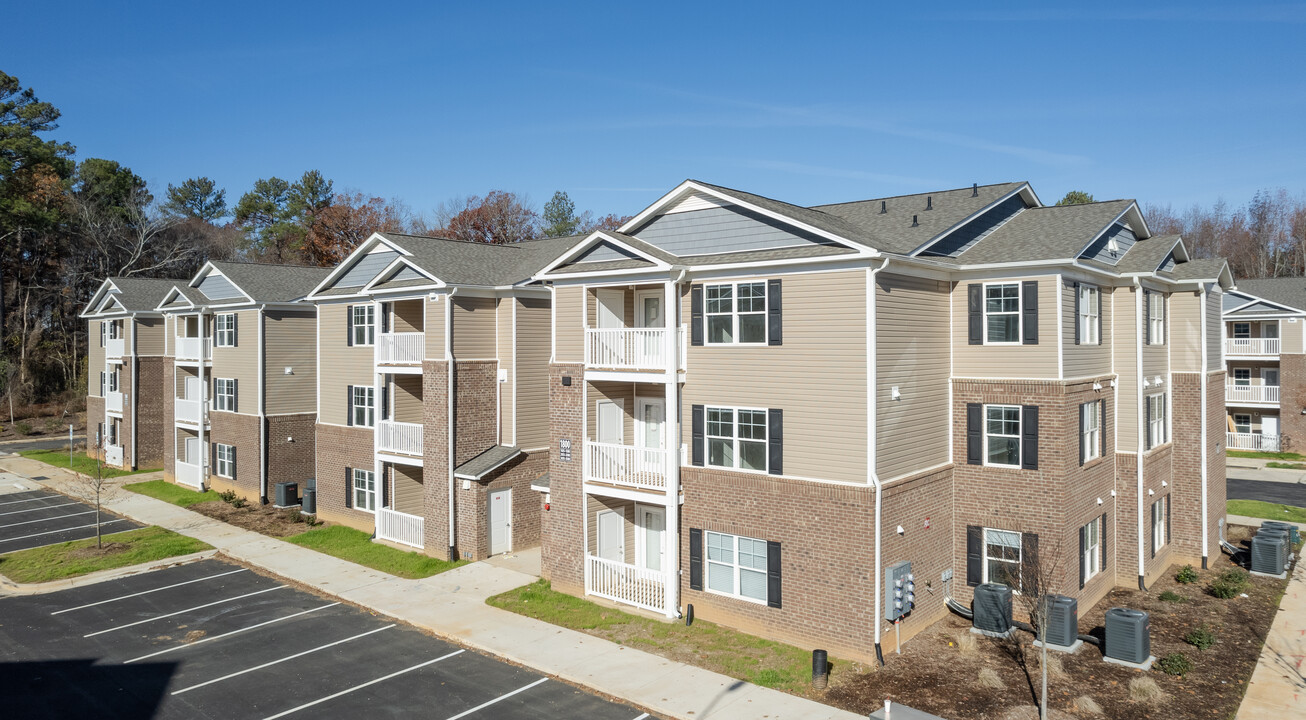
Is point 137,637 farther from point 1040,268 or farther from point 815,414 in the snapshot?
point 1040,268

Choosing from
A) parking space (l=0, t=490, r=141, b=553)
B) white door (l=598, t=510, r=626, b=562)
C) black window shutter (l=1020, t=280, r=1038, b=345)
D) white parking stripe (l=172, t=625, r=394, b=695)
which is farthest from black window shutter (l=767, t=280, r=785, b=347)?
parking space (l=0, t=490, r=141, b=553)

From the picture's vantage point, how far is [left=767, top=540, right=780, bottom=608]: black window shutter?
1672 cm

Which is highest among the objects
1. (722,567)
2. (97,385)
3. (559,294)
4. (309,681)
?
(559,294)

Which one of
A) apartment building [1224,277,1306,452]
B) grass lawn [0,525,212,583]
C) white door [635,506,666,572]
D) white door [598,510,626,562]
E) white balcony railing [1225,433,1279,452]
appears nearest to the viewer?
white door [598,510,626,562]

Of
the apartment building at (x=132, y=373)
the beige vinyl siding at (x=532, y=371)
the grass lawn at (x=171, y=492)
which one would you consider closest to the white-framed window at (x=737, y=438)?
the beige vinyl siding at (x=532, y=371)

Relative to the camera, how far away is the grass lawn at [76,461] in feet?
126

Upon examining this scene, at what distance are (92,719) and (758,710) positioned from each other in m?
11.3

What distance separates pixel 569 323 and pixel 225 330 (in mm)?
20073

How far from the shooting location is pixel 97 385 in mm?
43031

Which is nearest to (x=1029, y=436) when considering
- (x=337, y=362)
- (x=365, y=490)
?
(x=365, y=490)

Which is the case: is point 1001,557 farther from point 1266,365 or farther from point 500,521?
point 1266,365

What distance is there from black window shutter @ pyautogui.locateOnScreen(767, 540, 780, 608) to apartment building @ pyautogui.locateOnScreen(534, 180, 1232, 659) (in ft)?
0.14

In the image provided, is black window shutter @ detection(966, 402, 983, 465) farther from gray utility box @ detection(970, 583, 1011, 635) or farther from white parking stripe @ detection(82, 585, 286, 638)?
white parking stripe @ detection(82, 585, 286, 638)

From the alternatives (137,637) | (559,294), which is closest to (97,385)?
(137,637)
